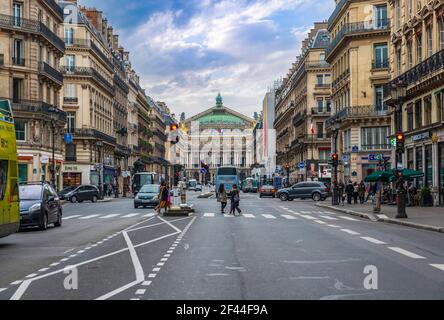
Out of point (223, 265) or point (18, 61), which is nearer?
point (223, 265)

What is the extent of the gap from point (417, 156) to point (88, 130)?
4395 centimetres

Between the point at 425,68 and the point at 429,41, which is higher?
the point at 429,41

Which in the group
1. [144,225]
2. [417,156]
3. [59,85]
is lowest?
[144,225]

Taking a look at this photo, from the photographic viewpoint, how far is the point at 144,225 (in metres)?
27.0

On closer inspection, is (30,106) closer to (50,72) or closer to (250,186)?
(50,72)

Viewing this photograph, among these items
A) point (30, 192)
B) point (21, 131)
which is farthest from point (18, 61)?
point (30, 192)

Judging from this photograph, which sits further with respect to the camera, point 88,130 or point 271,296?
point 88,130

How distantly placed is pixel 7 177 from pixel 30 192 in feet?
25.1

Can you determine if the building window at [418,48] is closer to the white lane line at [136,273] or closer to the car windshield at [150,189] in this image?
the car windshield at [150,189]

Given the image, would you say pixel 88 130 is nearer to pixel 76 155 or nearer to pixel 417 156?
pixel 76 155

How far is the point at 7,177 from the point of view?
1734 cm

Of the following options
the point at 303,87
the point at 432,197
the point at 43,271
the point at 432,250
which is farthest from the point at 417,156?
the point at 303,87

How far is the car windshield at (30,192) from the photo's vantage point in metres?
24.6

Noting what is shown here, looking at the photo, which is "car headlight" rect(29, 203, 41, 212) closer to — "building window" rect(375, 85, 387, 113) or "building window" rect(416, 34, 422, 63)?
"building window" rect(416, 34, 422, 63)
